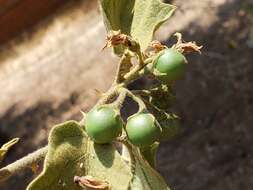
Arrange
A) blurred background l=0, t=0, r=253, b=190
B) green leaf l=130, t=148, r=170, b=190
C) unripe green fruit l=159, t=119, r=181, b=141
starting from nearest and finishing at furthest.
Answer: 1. green leaf l=130, t=148, r=170, b=190
2. unripe green fruit l=159, t=119, r=181, b=141
3. blurred background l=0, t=0, r=253, b=190

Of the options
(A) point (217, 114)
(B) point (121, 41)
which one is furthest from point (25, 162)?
(A) point (217, 114)

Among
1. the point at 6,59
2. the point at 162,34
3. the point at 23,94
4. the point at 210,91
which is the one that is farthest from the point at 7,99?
the point at 210,91

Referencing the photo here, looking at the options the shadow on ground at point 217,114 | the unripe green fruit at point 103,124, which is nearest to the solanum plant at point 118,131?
the unripe green fruit at point 103,124

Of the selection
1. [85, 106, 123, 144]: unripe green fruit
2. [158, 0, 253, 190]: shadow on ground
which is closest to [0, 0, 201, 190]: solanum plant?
[85, 106, 123, 144]: unripe green fruit

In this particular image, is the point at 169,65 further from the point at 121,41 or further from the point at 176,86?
the point at 176,86

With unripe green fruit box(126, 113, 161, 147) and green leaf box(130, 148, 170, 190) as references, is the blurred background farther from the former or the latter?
unripe green fruit box(126, 113, 161, 147)

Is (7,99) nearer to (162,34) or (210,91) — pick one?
(162,34)

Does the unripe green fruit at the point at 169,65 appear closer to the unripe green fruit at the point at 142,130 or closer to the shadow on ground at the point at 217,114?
the unripe green fruit at the point at 142,130
